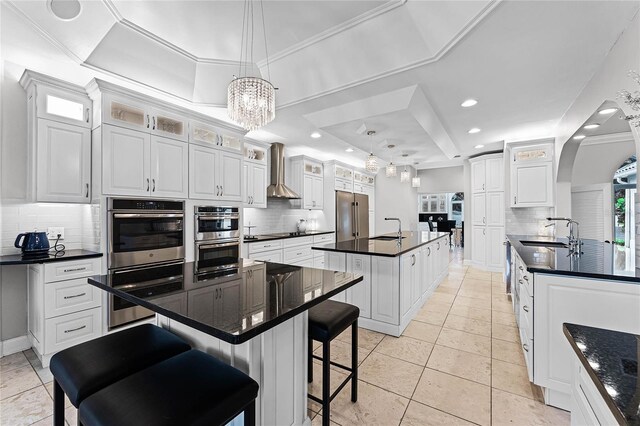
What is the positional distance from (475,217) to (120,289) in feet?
22.6

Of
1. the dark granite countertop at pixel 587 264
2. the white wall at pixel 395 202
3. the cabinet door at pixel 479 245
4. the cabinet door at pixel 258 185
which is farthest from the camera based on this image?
the white wall at pixel 395 202

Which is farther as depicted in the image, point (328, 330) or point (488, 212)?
point (488, 212)

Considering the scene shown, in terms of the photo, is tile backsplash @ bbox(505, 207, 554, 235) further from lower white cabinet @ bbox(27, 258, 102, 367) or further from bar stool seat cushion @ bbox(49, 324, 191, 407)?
lower white cabinet @ bbox(27, 258, 102, 367)

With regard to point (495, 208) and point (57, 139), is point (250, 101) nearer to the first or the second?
point (57, 139)

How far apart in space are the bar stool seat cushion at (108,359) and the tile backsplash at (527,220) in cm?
614

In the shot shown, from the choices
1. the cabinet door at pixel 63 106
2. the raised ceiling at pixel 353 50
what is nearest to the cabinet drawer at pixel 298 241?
the raised ceiling at pixel 353 50

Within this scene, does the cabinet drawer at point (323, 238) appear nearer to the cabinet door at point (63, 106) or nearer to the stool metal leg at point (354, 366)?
the stool metal leg at point (354, 366)

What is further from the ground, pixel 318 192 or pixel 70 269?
pixel 318 192

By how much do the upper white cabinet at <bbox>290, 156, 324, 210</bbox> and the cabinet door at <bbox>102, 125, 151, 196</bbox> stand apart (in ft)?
9.85

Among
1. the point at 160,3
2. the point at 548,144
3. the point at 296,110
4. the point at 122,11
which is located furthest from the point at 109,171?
the point at 548,144

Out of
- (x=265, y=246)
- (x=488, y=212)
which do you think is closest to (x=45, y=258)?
(x=265, y=246)

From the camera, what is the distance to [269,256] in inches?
176

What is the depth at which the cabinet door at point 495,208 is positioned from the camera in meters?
5.96

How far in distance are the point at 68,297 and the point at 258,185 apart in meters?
2.86
